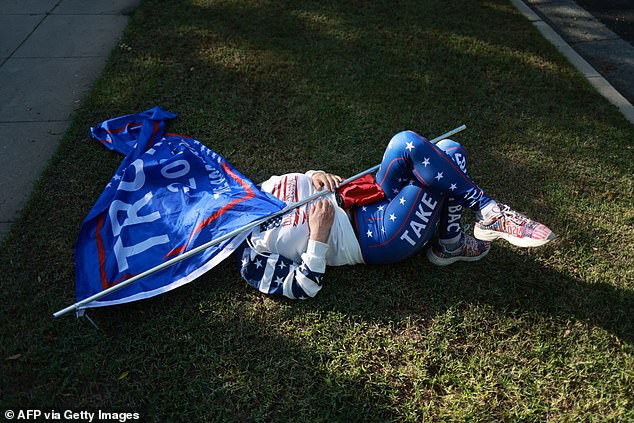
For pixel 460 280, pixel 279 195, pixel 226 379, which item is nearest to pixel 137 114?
pixel 279 195

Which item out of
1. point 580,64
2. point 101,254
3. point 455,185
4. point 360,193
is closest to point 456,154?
point 455,185

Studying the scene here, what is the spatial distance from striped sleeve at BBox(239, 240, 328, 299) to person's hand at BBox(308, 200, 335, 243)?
0.05 metres

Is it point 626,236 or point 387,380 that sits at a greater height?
point 626,236

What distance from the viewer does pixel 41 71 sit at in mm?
5109

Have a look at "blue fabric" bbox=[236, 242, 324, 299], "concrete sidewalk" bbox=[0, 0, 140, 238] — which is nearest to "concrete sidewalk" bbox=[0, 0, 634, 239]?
"concrete sidewalk" bbox=[0, 0, 140, 238]

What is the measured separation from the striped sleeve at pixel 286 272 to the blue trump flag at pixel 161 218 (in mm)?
160

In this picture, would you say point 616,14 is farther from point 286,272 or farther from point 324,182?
point 286,272

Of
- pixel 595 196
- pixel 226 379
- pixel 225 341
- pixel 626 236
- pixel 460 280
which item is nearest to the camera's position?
pixel 226 379

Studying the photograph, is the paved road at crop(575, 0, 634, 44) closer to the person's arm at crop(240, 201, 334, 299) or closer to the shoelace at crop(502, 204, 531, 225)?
the shoelace at crop(502, 204, 531, 225)

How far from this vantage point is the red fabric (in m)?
2.93

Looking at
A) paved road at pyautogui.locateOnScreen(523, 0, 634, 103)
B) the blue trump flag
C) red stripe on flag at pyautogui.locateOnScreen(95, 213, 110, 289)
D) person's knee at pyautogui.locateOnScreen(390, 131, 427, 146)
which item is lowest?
red stripe on flag at pyautogui.locateOnScreen(95, 213, 110, 289)

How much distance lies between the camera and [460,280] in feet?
9.87

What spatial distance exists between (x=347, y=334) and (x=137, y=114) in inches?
109

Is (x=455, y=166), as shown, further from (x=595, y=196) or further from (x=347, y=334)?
(x=595, y=196)
